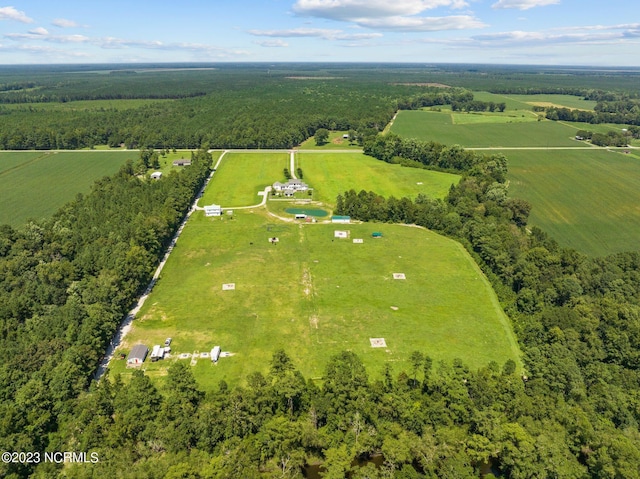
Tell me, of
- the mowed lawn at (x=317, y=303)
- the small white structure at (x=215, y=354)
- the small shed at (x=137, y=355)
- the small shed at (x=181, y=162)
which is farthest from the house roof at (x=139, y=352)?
the small shed at (x=181, y=162)

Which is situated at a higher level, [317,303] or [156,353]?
[317,303]

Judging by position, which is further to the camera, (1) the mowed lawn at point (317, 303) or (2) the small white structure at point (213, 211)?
(2) the small white structure at point (213, 211)

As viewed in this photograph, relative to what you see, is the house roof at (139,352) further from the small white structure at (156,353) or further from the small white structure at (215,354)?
the small white structure at (215,354)

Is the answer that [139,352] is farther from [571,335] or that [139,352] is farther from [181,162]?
[181,162]

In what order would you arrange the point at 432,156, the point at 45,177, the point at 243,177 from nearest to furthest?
1. the point at 45,177
2. the point at 243,177
3. the point at 432,156

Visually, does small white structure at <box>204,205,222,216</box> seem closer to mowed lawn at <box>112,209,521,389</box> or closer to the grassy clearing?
mowed lawn at <box>112,209,521,389</box>

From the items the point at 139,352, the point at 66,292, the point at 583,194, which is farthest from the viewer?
the point at 583,194

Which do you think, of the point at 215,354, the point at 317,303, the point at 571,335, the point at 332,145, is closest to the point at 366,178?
the point at 332,145
